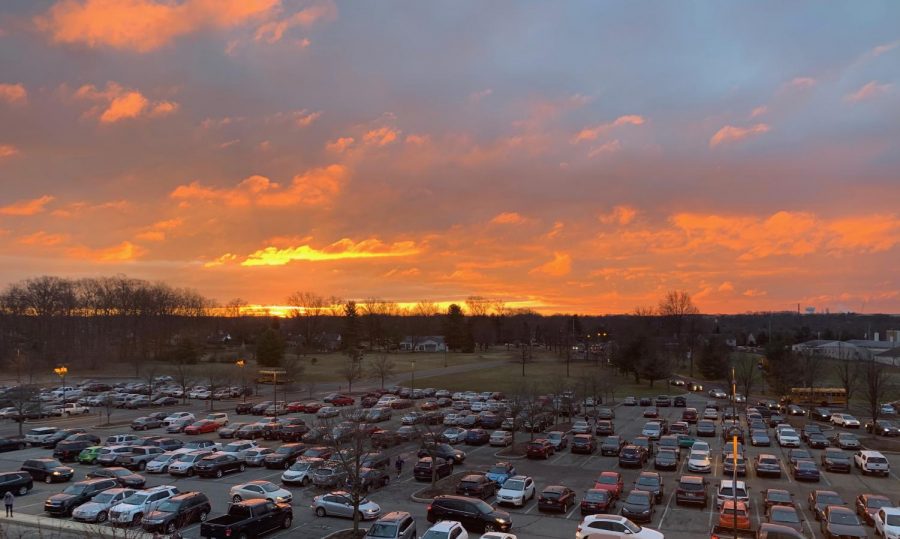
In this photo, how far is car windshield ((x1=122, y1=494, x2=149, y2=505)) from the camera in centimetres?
2680

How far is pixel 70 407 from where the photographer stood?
67750 millimetres

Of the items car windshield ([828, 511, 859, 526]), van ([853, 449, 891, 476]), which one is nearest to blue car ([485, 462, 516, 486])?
car windshield ([828, 511, 859, 526])

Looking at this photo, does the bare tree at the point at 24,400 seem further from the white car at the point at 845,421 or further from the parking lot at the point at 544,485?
the white car at the point at 845,421

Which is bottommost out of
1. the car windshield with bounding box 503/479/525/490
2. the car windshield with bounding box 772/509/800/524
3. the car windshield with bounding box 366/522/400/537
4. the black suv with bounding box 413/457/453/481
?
the black suv with bounding box 413/457/453/481

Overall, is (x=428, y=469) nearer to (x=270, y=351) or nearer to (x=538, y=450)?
(x=538, y=450)

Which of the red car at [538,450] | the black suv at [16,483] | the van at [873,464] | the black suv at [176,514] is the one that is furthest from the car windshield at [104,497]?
the van at [873,464]

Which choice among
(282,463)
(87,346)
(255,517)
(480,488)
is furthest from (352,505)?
(87,346)

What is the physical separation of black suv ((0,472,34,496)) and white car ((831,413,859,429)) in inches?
2715

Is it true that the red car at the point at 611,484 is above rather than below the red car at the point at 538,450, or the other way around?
above

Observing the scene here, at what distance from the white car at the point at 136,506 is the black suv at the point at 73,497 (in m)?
2.96

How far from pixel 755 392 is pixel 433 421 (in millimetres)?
74769

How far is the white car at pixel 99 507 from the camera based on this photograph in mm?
26422

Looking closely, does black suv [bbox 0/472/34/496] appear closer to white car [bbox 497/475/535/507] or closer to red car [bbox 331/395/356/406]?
white car [bbox 497/475/535/507]

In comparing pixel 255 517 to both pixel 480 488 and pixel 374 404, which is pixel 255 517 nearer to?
pixel 480 488
